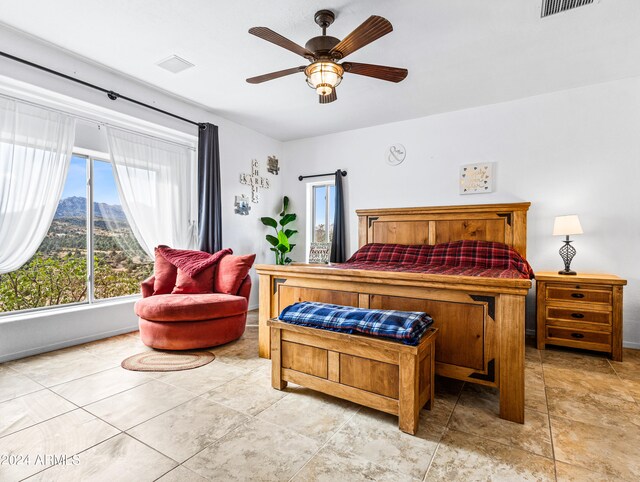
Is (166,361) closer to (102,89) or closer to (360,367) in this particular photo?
(360,367)

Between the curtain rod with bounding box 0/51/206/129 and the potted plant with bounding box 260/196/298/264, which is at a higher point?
the curtain rod with bounding box 0/51/206/129

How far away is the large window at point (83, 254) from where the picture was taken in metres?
3.10

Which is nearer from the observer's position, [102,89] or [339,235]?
A: [102,89]

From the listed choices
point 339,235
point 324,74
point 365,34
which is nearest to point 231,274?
point 339,235

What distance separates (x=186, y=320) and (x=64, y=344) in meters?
1.27

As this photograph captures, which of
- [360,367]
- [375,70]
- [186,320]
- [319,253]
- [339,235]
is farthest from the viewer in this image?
[319,253]

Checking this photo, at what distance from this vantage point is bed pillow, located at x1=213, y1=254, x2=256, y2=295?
11.3 ft

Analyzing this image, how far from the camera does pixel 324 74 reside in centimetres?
233

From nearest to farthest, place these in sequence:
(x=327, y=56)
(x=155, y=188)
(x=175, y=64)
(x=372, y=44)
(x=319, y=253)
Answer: (x=327, y=56)
(x=372, y=44)
(x=175, y=64)
(x=155, y=188)
(x=319, y=253)

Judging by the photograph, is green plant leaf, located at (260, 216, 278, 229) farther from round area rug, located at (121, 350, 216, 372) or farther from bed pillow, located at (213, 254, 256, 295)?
round area rug, located at (121, 350, 216, 372)

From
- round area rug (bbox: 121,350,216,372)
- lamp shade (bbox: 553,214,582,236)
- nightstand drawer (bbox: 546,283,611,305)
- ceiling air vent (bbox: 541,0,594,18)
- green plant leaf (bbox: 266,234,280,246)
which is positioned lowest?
round area rug (bbox: 121,350,216,372)

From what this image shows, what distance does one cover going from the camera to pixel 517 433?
1787 mm

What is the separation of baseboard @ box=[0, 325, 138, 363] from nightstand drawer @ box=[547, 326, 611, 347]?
4458mm

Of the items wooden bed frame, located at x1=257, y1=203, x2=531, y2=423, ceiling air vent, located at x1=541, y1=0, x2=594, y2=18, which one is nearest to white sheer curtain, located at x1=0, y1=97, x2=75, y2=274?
wooden bed frame, located at x1=257, y1=203, x2=531, y2=423
